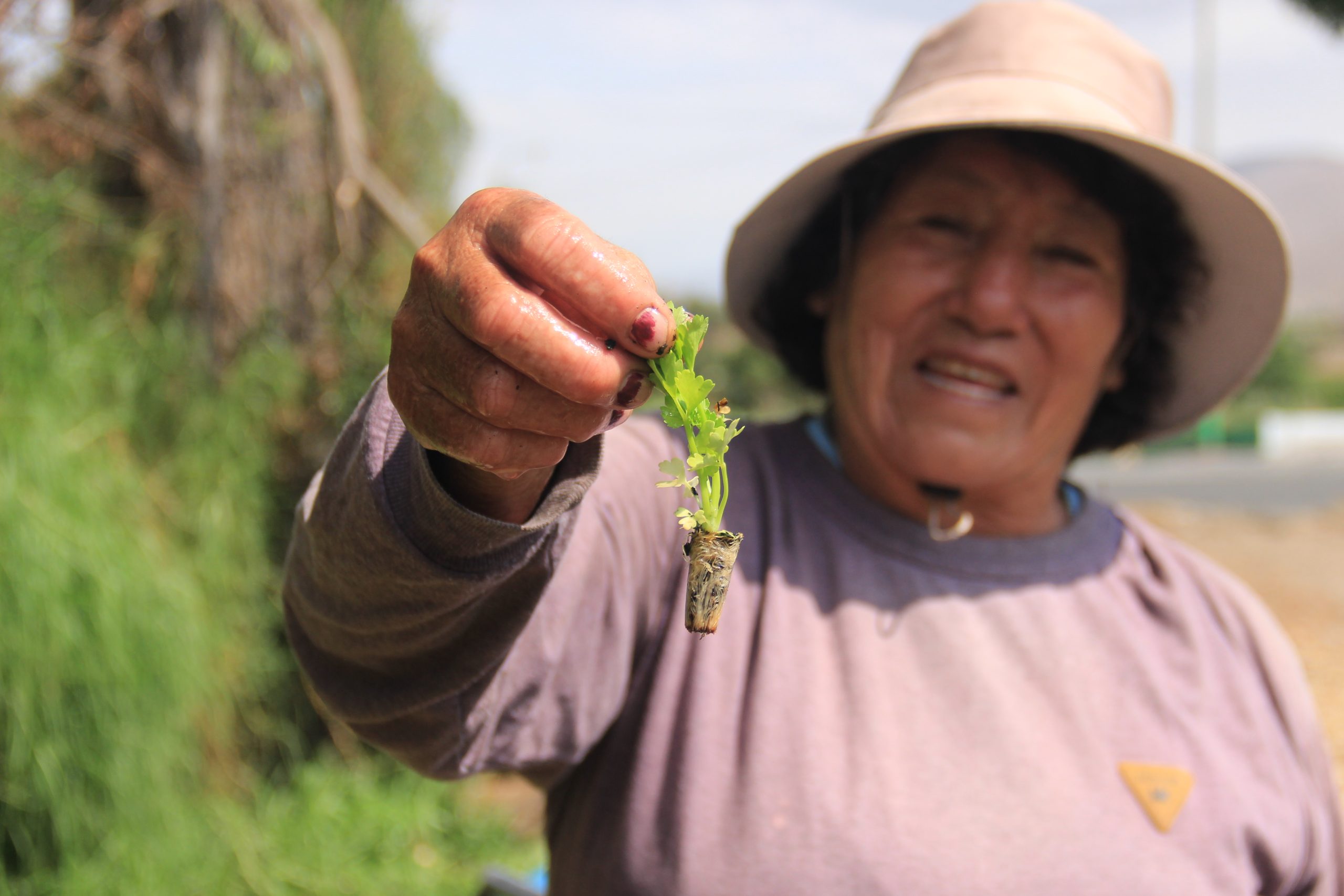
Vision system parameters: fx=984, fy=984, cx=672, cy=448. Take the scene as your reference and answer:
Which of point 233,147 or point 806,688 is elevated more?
point 233,147

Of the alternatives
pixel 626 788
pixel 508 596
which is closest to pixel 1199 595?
pixel 626 788

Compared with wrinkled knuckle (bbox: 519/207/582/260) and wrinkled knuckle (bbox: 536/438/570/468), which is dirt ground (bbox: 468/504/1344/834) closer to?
wrinkled knuckle (bbox: 536/438/570/468)

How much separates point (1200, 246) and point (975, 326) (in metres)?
0.95

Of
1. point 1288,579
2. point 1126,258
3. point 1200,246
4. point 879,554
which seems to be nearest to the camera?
point 879,554

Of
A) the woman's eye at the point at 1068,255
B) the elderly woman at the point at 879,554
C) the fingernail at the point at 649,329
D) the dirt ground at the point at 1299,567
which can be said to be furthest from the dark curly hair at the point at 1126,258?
the dirt ground at the point at 1299,567

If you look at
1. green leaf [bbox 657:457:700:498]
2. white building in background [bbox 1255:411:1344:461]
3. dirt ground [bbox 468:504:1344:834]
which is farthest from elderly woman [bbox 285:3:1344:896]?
white building in background [bbox 1255:411:1344:461]

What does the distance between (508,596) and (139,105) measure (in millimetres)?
3742

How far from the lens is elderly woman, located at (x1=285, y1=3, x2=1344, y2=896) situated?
1.30 m

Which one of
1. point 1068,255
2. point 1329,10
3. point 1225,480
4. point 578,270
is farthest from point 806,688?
point 1225,480

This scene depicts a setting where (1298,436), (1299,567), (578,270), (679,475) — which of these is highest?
(578,270)

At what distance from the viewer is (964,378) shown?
2273 millimetres

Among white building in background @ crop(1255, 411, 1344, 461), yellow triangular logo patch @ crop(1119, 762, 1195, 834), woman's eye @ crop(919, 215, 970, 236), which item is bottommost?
white building in background @ crop(1255, 411, 1344, 461)

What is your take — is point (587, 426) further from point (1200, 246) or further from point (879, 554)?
point (1200, 246)

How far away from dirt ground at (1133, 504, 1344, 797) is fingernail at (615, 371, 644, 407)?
5911mm
